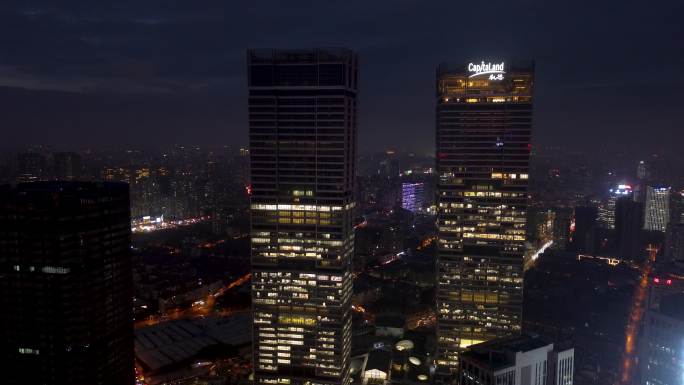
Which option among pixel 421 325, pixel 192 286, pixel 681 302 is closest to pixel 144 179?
pixel 192 286

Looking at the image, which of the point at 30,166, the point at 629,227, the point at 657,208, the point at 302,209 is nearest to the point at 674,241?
the point at 629,227

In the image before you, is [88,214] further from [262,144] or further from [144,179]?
[144,179]

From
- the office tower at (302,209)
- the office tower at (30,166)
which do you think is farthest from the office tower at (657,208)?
the office tower at (30,166)

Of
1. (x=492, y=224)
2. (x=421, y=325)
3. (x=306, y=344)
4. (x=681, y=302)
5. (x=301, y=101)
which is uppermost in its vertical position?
(x=301, y=101)

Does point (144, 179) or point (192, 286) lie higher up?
point (144, 179)

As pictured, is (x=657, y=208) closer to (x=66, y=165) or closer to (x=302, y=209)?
(x=302, y=209)

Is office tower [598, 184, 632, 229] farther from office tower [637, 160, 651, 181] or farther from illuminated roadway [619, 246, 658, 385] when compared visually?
office tower [637, 160, 651, 181]
